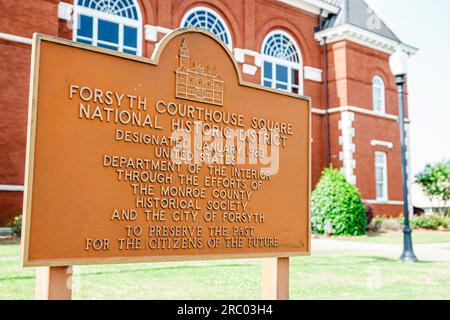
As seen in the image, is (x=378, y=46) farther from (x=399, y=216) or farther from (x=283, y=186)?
(x=283, y=186)

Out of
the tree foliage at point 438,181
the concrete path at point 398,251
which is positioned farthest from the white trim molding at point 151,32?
the tree foliage at point 438,181

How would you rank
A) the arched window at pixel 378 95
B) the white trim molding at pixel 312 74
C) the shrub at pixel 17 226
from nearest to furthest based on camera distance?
the shrub at pixel 17 226, the white trim molding at pixel 312 74, the arched window at pixel 378 95

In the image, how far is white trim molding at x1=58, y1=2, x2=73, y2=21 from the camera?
16.2 meters

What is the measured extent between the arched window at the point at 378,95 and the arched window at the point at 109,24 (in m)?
12.7

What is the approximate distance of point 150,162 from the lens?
4074 millimetres

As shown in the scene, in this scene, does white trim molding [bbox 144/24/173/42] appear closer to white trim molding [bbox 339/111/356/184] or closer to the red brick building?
the red brick building

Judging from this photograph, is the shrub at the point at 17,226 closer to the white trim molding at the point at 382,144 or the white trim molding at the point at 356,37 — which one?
the white trim molding at the point at 356,37

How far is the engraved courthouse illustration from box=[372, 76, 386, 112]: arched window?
73.0ft

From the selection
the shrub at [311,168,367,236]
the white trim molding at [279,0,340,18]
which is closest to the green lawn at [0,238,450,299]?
the shrub at [311,168,367,236]

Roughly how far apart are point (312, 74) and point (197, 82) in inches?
798

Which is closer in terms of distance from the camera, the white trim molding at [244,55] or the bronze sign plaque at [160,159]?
the bronze sign plaque at [160,159]

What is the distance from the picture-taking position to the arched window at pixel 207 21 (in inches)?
766

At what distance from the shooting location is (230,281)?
24.6 feet
